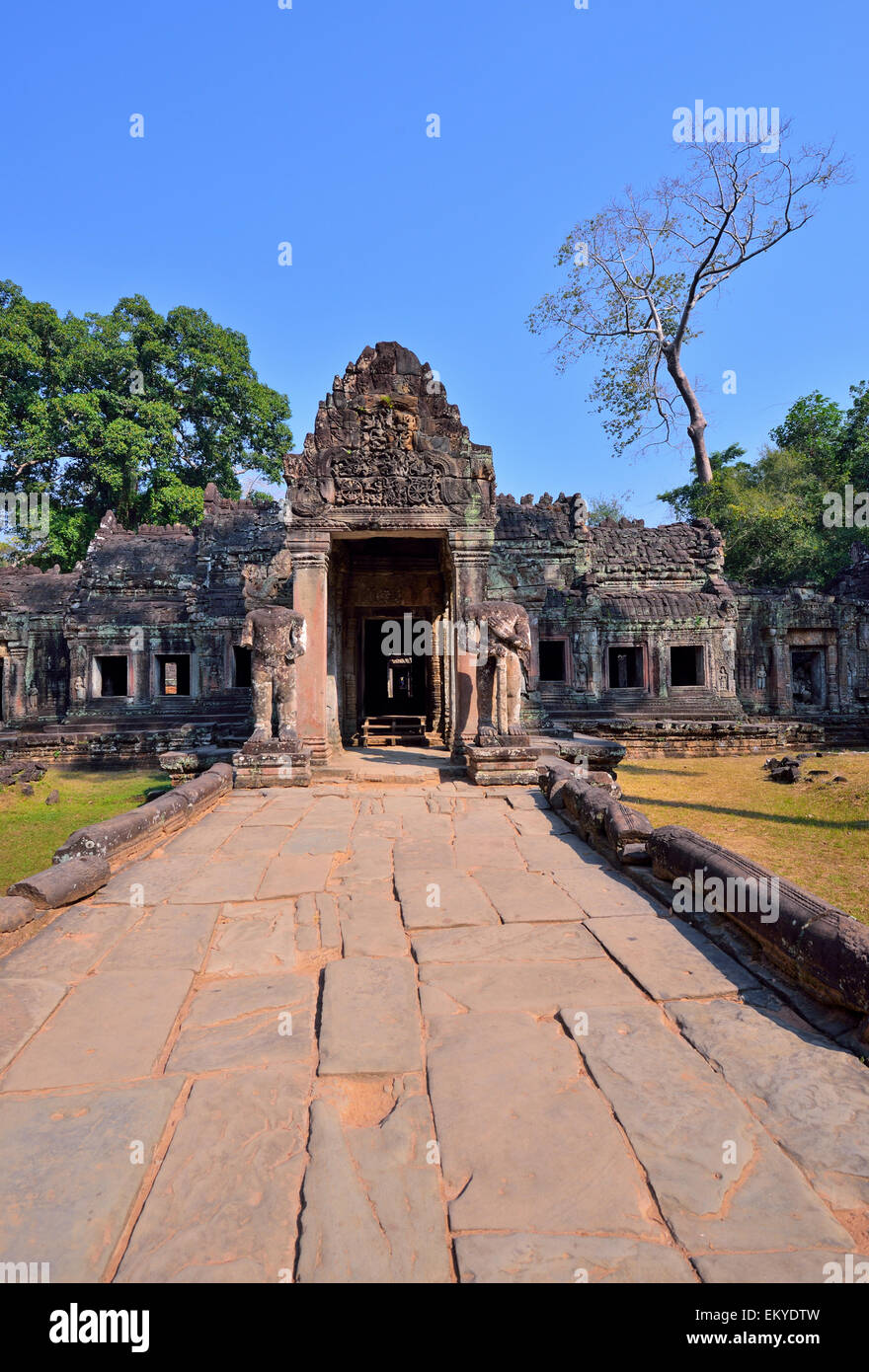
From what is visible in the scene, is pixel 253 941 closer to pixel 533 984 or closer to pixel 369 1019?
pixel 369 1019

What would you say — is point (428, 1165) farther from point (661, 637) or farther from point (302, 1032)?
point (661, 637)

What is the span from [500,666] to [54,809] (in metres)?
7.63

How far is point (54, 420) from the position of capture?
80.7 feet

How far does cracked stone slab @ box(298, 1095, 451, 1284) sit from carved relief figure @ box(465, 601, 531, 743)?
5810 millimetres

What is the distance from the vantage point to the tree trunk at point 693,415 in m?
23.4

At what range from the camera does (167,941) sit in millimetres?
3229

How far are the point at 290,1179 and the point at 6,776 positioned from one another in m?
14.2

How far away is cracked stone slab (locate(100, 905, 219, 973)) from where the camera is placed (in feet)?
9.82

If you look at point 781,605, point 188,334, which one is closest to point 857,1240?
point 781,605

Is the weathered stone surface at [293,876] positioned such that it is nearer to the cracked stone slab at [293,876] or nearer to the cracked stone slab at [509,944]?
the cracked stone slab at [293,876]

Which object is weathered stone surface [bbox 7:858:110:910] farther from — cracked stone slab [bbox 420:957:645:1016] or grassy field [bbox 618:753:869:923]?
grassy field [bbox 618:753:869:923]

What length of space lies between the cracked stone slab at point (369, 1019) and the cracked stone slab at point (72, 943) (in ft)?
3.71

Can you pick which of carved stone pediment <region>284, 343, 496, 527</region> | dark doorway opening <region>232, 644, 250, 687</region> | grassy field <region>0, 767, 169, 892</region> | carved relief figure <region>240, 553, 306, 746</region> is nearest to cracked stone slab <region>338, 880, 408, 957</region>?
grassy field <region>0, 767, 169, 892</region>

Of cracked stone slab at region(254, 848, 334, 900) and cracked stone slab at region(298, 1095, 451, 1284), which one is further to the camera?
cracked stone slab at region(254, 848, 334, 900)
